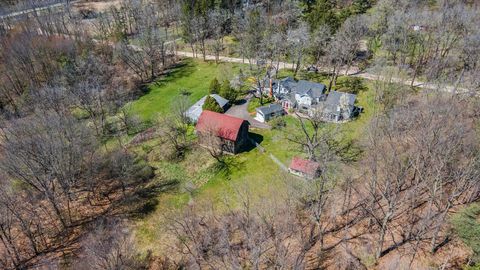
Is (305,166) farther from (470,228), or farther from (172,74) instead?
(172,74)

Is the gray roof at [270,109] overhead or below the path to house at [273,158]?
overhead

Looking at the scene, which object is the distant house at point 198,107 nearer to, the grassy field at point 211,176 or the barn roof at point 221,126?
the barn roof at point 221,126

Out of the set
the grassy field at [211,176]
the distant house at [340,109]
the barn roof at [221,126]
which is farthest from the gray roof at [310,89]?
the barn roof at [221,126]

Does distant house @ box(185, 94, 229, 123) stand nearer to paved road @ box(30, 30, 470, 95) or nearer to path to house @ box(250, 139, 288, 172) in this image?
path to house @ box(250, 139, 288, 172)

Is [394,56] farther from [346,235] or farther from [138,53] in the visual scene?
[138,53]

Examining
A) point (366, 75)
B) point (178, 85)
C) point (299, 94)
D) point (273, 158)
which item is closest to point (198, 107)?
point (178, 85)

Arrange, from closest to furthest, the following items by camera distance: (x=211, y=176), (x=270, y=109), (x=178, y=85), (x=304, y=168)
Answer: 1. (x=304, y=168)
2. (x=211, y=176)
3. (x=270, y=109)
4. (x=178, y=85)
